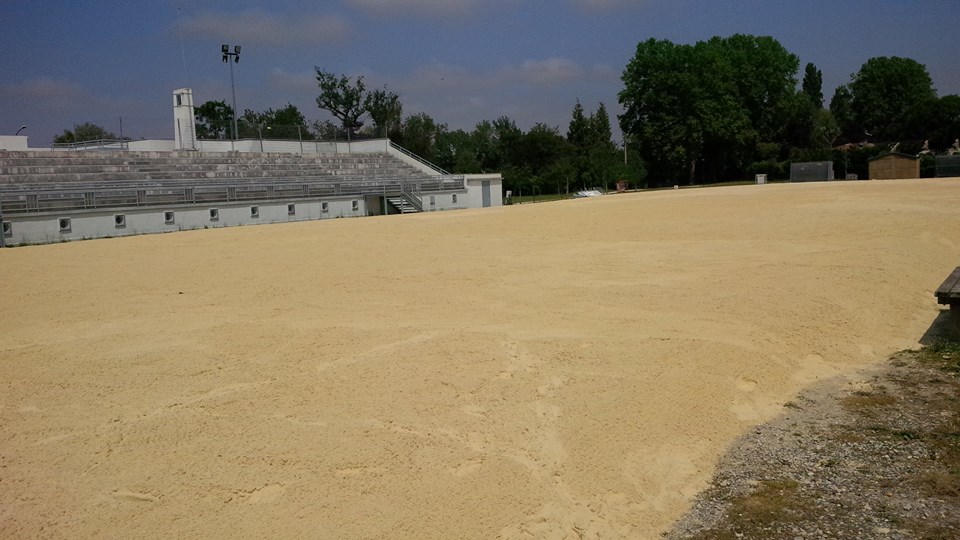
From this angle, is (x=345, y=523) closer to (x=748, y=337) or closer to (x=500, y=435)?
(x=500, y=435)

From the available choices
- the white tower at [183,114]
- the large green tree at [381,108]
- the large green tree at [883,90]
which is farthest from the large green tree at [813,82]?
the white tower at [183,114]

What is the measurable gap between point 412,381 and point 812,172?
5411cm

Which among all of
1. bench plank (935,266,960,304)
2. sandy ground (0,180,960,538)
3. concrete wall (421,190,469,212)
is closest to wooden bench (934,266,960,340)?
bench plank (935,266,960,304)

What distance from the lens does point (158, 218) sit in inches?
1174

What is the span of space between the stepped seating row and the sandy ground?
20544 mm

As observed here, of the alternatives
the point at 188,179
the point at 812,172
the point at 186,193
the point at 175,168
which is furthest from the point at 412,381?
the point at 812,172

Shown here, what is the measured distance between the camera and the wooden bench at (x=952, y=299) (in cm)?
916

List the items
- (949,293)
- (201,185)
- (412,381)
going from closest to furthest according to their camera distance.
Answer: (412,381) → (949,293) → (201,185)

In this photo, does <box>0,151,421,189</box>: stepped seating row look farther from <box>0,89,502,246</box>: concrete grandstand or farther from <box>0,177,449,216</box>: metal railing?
<box>0,177,449,216</box>: metal railing

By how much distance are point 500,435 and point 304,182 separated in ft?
114

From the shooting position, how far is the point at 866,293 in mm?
11281

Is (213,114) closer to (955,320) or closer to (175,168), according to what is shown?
(175,168)

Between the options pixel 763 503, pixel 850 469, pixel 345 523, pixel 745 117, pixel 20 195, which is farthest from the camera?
pixel 745 117

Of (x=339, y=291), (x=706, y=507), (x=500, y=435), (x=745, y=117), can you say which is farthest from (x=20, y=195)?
(x=745, y=117)
